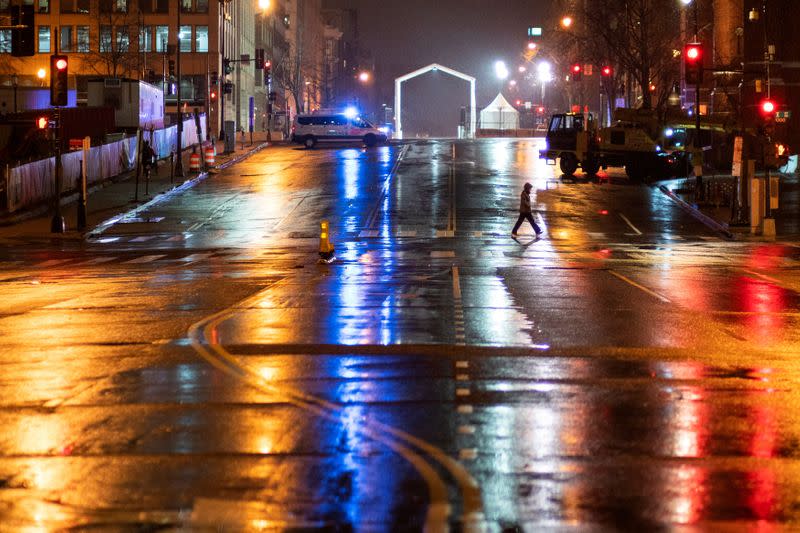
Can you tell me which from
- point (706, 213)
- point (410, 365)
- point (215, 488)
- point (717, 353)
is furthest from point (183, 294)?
point (706, 213)

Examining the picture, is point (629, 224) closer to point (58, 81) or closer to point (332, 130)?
point (58, 81)

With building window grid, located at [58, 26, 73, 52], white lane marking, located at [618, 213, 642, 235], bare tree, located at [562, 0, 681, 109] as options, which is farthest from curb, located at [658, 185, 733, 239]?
building window grid, located at [58, 26, 73, 52]

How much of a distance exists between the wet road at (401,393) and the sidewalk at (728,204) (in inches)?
376

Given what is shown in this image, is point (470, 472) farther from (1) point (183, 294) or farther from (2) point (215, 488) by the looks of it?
(1) point (183, 294)

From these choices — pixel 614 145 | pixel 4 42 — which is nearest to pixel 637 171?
pixel 614 145

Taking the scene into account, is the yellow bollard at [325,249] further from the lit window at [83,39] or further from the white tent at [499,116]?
the white tent at [499,116]

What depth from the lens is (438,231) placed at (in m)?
38.9

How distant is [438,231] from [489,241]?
3548 mm

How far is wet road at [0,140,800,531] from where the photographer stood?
318 inches

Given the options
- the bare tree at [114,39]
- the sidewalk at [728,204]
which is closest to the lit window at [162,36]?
the bare tree at [114,39]

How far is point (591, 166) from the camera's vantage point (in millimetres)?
59531

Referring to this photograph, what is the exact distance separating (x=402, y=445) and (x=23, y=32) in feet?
77.7

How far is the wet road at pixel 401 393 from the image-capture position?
8.08 meters

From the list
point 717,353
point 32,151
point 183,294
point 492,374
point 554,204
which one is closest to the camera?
point 492,374
